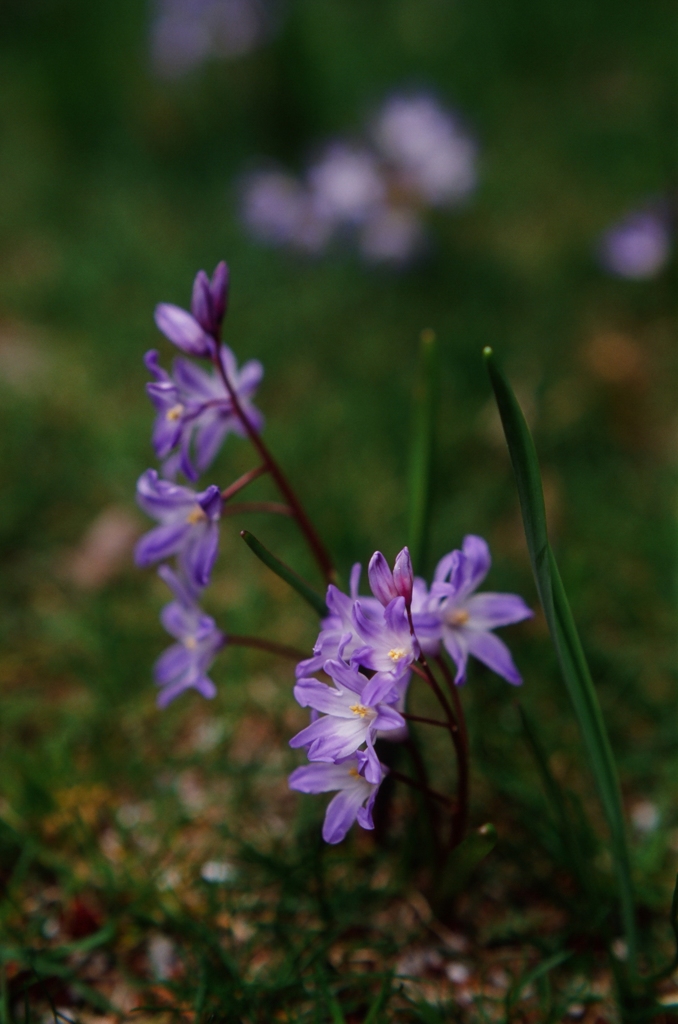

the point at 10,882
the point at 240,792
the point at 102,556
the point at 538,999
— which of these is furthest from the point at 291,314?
the point at 538,999

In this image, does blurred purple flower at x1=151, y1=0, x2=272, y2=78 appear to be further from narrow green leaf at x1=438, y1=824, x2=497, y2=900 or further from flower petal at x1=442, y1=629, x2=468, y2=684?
narrow green leaf at x1=438, y1=824, x2=497, y2=900

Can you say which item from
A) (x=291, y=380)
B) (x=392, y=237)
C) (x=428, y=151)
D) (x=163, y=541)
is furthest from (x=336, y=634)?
(x=428, y=151)

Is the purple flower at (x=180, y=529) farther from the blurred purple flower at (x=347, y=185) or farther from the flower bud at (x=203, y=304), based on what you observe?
the blurred purple flower at (x=347, y=185)

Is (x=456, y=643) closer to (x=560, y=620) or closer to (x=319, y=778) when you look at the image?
(x=560, y=620)

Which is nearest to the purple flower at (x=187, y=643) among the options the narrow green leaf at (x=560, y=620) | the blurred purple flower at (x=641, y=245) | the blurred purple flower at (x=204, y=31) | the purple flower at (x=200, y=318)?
the purple flower at (x=200, y=318)

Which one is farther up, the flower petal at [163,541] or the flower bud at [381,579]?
the flower petal at [163,541]

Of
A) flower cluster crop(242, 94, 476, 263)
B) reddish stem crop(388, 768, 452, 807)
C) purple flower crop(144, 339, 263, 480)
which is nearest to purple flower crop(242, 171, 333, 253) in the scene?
flower cluster crop(242, 94, 476, 263)
